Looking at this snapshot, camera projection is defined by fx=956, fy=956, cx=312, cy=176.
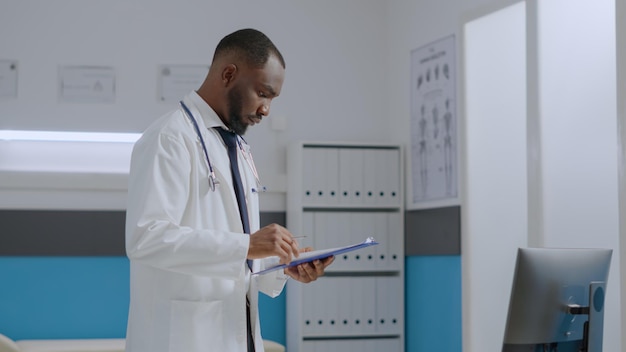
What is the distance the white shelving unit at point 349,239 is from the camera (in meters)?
5.01

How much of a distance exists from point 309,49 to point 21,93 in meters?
1.58

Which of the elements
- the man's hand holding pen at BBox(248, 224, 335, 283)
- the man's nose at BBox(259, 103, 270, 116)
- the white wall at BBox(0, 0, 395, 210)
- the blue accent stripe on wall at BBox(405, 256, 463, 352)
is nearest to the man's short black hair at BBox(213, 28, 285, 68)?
the man's nose at BBox(259, 103, 270, 116)

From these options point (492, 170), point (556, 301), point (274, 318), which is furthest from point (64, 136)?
point (556, 301)

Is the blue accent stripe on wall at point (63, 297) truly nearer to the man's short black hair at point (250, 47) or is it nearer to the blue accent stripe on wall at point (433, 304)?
the blue accent stripe on wall at point (433, 304)

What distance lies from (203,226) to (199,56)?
10.0ft

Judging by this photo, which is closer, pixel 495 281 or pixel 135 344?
pixel 135 344

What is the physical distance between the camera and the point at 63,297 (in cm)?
496

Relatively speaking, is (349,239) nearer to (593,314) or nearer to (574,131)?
(574,131)

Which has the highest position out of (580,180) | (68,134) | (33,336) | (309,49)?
(309,49)

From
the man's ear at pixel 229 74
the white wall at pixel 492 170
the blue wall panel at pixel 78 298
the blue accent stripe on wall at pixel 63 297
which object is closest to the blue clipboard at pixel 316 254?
the man's ear at pixel 229 74

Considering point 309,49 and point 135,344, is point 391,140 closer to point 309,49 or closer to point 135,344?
point 309,49

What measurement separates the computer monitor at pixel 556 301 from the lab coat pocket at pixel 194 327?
2.25 ft

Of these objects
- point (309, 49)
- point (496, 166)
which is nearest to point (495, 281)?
point (496, 166)

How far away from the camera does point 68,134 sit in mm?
5020
